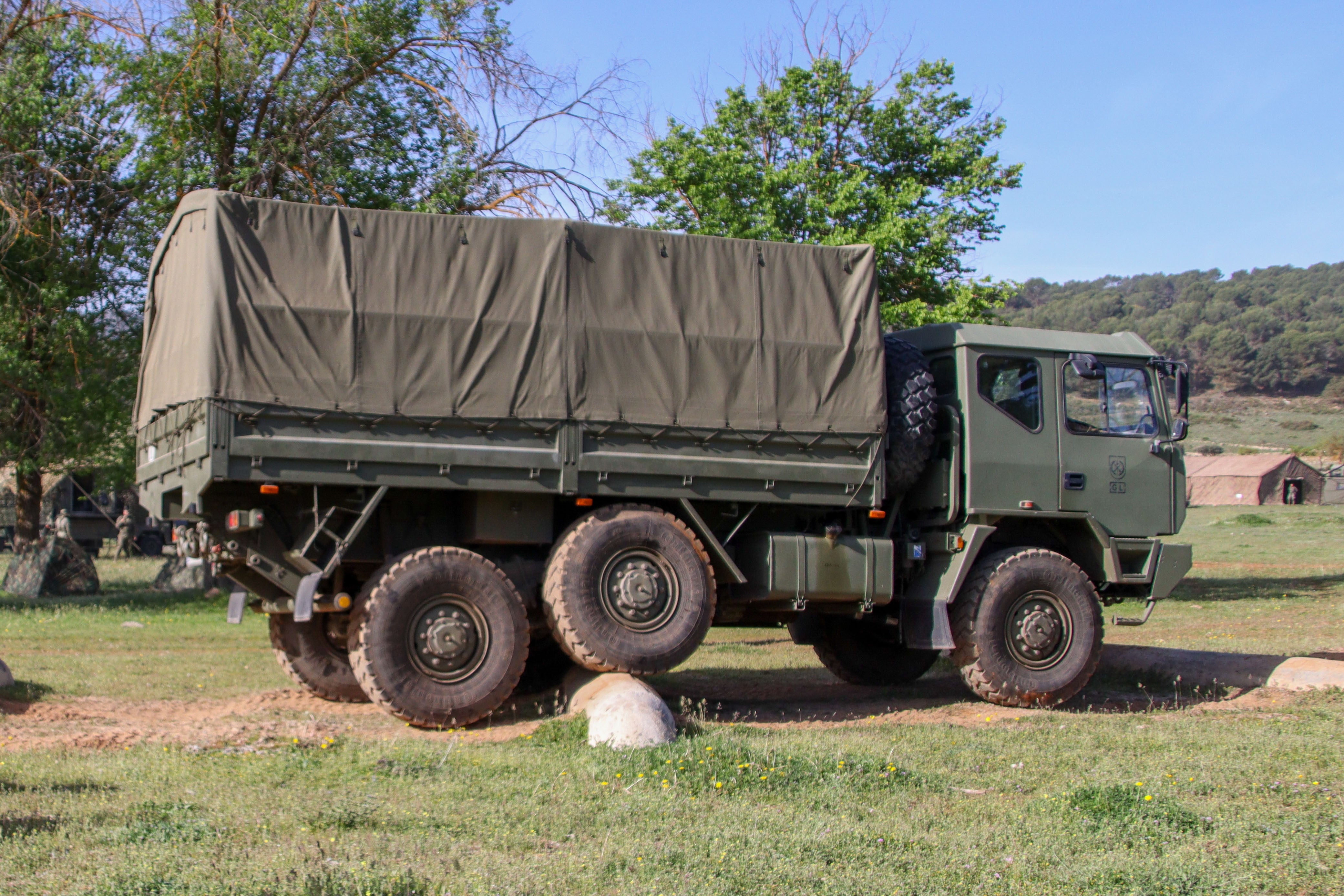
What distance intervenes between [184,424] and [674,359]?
3619 mm

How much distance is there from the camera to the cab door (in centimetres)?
1082

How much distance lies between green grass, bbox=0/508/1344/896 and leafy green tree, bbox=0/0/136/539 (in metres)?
9.70

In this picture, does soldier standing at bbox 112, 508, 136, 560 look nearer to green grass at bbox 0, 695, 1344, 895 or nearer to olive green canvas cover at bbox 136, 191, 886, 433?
olive green canvas cover at bbox 136, 191, 886, 433

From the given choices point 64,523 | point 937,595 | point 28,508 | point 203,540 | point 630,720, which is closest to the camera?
point 630,720

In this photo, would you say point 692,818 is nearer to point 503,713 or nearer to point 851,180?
point 503,713

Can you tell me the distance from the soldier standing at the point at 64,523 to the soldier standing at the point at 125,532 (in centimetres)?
122

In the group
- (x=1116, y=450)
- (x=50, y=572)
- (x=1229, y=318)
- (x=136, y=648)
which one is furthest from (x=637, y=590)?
(x=1229, y=318)

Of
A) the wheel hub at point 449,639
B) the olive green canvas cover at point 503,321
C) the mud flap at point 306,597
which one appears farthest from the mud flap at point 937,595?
the mud flap at point 306,597

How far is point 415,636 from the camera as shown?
8758mm

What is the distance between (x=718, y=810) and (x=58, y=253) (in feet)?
53.0

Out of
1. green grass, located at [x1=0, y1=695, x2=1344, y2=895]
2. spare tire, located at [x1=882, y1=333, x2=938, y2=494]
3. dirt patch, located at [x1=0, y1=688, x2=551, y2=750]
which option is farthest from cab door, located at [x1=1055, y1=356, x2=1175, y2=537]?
dirt patch, located at [x1=0, y1=688, x2=551, y2=750]

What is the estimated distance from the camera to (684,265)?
31.8ft

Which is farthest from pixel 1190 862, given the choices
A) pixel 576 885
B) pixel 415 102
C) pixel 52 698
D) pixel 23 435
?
pixel 23 435

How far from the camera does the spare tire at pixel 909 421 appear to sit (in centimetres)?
1027
